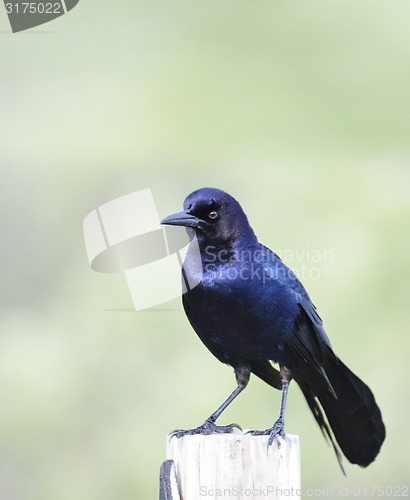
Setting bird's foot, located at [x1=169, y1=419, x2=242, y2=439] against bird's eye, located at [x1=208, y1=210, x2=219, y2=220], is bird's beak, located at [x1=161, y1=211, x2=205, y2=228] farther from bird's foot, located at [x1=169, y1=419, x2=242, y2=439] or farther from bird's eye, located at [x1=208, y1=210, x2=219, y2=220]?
bird's foot, located at [x1=169, y1=419, x2=242, y2=439]

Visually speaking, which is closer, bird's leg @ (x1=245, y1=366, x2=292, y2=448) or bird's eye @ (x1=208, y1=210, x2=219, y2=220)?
bird's leg @ (x1=245, y1=366, x2=292, y2=448)

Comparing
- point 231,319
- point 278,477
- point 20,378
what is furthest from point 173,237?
point 20,378

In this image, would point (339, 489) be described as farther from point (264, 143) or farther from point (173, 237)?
point (264, 143)

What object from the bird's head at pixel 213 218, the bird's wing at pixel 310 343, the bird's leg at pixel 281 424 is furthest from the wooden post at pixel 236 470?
the bird's head at pixel 213 218

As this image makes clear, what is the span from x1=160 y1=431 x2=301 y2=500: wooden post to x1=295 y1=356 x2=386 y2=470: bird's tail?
1.14 meters

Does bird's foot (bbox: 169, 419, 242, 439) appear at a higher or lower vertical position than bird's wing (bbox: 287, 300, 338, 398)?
lower

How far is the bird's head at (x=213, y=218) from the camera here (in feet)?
15.2

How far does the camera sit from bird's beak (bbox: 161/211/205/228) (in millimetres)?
4504

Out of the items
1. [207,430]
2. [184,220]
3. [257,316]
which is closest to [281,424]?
[207,430]

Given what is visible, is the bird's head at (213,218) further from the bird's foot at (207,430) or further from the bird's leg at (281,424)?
the bird's foot at (207,430)

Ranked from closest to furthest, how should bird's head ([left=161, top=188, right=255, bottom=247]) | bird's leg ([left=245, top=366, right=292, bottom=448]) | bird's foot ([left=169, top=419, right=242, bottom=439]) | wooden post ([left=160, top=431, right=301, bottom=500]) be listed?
wooden post ([left=160, top=431, right=301, bottom=500]) < bird's leg ([left=245, top=366, right=292, bottom=448]) < bird's foot ([left=169, top=419, right=242, bottom=439]) < bird's head ([left=161, top=188, right=255, bottom=247])

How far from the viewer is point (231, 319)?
4.57 m

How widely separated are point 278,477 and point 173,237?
87.9 inches

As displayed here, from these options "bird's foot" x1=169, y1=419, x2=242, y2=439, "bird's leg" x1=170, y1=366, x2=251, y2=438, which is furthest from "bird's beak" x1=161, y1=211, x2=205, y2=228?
"bird's foot" x1=169, y1=419, x2=242, y2=439
